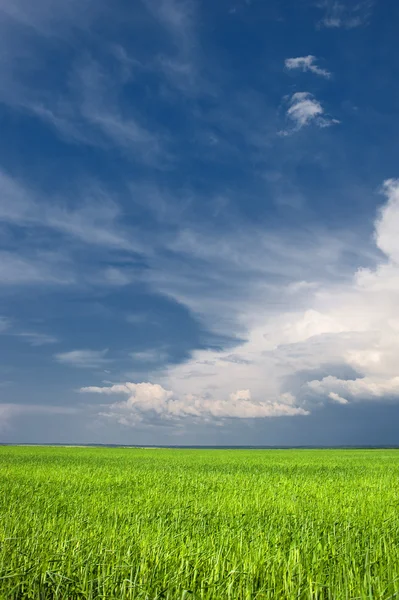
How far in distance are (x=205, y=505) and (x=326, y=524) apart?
3.49m

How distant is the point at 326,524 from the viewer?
856cm

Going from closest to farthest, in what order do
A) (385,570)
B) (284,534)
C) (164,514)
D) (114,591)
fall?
(114,591)
(385,570)
(284,534)
(164,514)

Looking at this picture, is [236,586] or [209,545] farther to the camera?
[209,545]

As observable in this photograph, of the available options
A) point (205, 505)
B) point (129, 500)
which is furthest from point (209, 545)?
point (129, 500)

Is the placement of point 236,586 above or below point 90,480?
above

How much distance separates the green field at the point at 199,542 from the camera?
4605 millimetres

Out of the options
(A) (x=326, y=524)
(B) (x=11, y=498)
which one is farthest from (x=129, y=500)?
(A) (x=326, y=524)

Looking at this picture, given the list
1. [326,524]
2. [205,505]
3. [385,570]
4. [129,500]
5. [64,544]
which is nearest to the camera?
[385,570]

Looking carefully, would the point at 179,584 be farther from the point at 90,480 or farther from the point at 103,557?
the point at 90,480

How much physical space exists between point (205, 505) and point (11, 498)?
17.9 feet

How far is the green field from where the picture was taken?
15.1ft

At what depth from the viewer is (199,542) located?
A: 6.53 metres

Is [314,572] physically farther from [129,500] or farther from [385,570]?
[129,500]

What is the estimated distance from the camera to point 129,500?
1209cm
